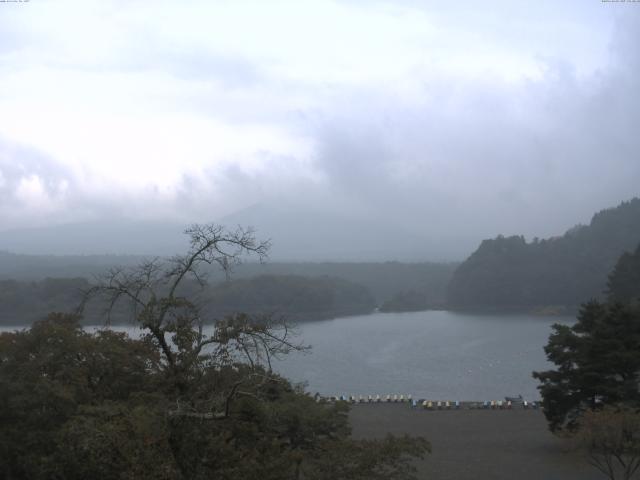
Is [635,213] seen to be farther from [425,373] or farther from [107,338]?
[107,338]

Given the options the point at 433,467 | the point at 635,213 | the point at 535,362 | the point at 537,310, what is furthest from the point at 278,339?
the point at 635,213

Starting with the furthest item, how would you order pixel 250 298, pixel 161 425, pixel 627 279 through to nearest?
pixel 250 298, pixel 627 279, pixel 161 425

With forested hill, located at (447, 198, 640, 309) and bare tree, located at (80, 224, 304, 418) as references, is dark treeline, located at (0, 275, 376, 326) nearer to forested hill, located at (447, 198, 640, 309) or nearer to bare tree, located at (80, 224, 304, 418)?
forested hill, located at (447, 198, 640, 309)

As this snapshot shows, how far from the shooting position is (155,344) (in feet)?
13.0

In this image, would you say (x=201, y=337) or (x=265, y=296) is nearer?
(x=201, y=337)

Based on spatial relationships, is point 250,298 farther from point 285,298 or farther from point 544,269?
point 544,269

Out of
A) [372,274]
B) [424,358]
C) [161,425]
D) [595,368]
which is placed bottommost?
[424,358]

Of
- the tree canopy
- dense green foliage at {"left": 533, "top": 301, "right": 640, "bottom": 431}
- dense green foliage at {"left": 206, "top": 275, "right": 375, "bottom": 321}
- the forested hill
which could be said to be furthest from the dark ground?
the forested hill

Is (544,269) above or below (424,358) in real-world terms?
above

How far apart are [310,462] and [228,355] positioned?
1452mm

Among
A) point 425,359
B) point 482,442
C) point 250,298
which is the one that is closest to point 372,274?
point 250,298

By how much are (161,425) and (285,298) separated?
1623 inches

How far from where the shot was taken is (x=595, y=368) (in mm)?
10102

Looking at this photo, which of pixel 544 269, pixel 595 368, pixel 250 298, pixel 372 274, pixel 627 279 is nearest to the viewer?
pixel 595 368
